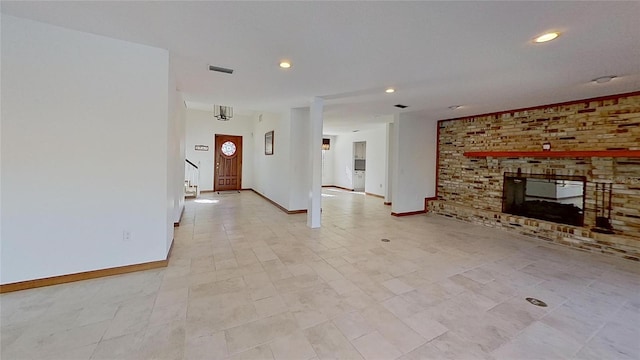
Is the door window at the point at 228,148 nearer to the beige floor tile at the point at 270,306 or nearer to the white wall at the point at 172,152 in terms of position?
the white wall at the point at 172,152

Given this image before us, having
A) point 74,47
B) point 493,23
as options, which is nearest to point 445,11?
point 493,23

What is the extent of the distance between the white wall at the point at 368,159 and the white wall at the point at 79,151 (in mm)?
7537

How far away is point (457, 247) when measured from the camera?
4.04 m

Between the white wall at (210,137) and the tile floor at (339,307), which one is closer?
the tile floor at (339,307)

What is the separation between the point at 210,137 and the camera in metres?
9.48

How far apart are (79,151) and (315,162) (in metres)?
3.36

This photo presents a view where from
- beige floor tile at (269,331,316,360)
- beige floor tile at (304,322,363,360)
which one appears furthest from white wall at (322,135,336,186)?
beige floor tile at (269,331,316,360)

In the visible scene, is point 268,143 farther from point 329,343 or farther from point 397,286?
point 329,343

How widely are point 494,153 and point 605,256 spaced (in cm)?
243

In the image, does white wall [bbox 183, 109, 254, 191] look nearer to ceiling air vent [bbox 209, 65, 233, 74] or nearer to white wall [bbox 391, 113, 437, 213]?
white wall [bbox 391, 113, 437, 213]

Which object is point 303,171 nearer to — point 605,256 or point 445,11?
point 445,11

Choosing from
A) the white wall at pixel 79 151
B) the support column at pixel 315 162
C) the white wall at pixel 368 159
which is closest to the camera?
the white wall at pixel 79 151

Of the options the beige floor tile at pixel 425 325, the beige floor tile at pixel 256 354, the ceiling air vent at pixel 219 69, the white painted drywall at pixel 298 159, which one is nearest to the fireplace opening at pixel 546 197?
the beige floor tile at pixel 425 325

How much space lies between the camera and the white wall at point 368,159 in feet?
31.1
